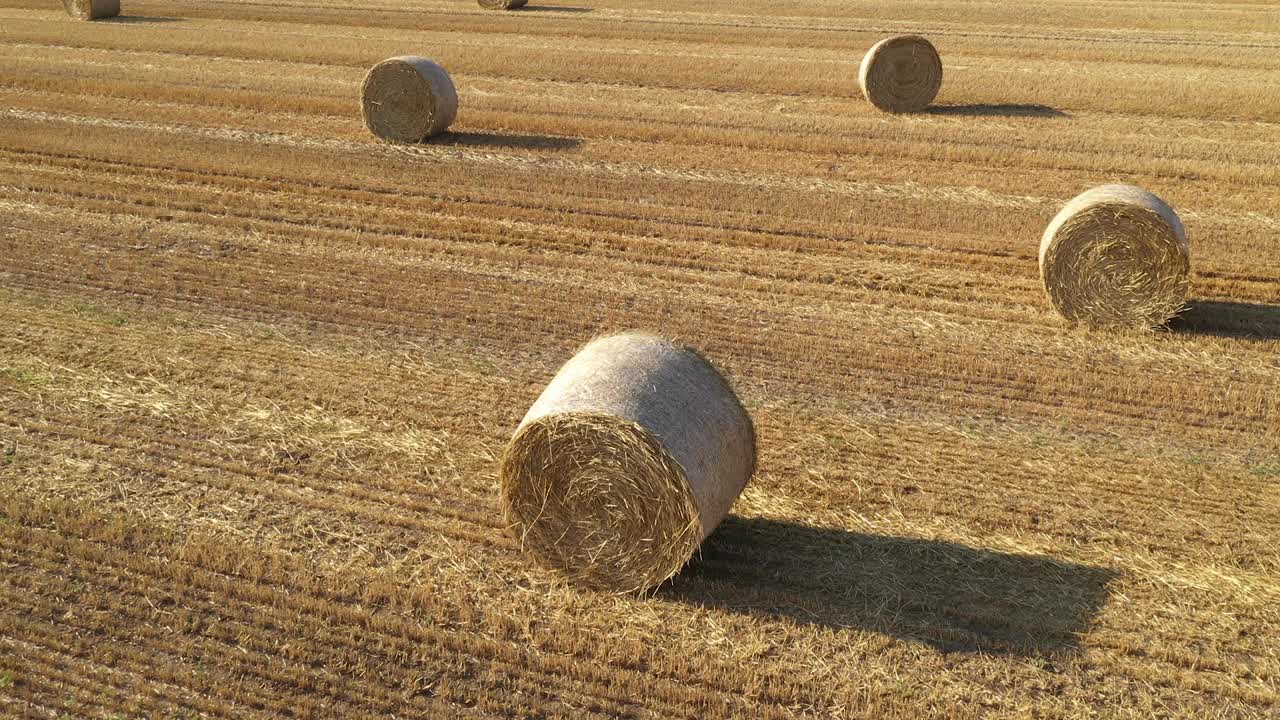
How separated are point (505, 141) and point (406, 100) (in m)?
1.45

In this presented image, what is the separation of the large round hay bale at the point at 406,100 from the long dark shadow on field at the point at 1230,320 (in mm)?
9974

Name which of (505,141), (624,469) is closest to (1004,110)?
(505,141)

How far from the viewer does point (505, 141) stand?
16.9 meters

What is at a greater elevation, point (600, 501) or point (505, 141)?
point (505, 141)

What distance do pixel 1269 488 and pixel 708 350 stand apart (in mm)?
4339

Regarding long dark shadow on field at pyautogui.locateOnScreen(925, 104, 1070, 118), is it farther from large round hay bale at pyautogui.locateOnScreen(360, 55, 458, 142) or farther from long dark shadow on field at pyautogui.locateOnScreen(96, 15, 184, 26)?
long dark shadow on field at pyautogui.locateOnScreen(96, 15, 184, 26)

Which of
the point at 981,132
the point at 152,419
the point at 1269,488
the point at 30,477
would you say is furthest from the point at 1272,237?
the point at 30,477

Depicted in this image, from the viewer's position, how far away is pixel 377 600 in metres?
6.85

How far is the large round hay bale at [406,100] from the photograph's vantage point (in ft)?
54.6

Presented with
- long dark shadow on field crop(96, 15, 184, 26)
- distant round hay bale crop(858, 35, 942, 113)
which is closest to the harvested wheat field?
distant round hay bale crop(858, 35, 942, 113)

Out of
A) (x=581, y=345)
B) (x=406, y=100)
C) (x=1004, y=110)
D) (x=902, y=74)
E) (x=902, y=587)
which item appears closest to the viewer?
(x=902, y=587)

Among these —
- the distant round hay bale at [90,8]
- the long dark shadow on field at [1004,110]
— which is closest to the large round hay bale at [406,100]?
the long dark shadow on field at [1004,110]

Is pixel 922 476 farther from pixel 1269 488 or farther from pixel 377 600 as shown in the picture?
pixel 377 600

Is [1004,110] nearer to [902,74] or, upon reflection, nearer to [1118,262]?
[902,74]
